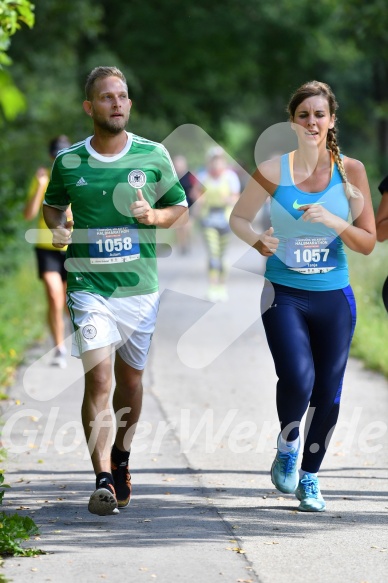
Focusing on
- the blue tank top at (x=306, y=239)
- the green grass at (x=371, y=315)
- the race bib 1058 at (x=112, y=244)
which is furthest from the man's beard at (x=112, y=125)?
the green grass at (x=371, y=315)

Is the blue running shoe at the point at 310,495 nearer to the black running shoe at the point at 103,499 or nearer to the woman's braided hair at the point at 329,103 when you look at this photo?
the black running shoe at the point at 103,499

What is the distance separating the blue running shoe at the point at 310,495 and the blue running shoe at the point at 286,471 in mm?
46

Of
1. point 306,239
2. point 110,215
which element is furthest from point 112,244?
point 306,239

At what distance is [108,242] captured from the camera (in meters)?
6.19

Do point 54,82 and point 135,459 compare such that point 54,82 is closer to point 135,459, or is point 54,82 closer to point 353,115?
point 353,115

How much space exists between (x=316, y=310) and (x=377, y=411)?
11.1 feet

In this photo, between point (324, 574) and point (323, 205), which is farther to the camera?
point (323, 205)

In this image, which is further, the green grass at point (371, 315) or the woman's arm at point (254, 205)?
the green grass at point (371, 315)

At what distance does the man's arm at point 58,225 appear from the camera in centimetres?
624

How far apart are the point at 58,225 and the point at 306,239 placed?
1.26 m

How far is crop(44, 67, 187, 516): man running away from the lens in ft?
20.2

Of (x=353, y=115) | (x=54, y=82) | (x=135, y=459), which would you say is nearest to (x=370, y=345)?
(x=135, y=459)

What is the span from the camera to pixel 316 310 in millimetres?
6207

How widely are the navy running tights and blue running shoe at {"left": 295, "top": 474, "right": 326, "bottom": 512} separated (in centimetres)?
6
